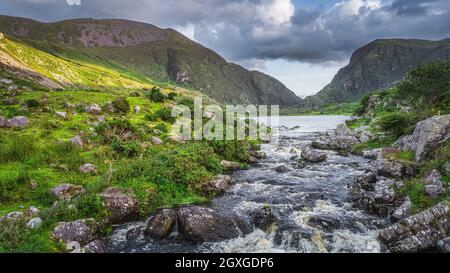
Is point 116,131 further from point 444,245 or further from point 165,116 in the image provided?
point 444,245

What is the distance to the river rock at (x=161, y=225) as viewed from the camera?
16.9 metres

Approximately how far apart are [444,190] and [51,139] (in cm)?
3470

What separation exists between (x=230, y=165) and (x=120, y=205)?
51.6 feet

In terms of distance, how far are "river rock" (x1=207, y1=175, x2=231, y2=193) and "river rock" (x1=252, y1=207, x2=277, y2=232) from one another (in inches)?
237

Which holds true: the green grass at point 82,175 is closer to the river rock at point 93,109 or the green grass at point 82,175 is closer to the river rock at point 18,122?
the river rock at point 18,122

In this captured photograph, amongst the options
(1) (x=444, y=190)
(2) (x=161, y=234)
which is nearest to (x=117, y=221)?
(2) (x=161, y=234)

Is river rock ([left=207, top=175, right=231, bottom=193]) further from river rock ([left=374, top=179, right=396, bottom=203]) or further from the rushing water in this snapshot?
river rock ([left=374, top=179, right=396, bottom=203])

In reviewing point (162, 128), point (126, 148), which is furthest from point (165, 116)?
point (126, 148)

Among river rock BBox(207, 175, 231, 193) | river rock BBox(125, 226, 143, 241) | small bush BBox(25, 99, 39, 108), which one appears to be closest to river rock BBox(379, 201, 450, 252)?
river rock BBox(207, 175, 231, 193)

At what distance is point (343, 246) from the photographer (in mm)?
15734

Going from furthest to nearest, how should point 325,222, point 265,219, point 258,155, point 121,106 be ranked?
point 121,106
point 258,155
point 265,219
point 325,222

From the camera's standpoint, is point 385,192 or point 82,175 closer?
point 385,192

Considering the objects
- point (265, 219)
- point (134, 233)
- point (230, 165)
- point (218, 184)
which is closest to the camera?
point (134, 233)

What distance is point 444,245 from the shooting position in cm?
1397
